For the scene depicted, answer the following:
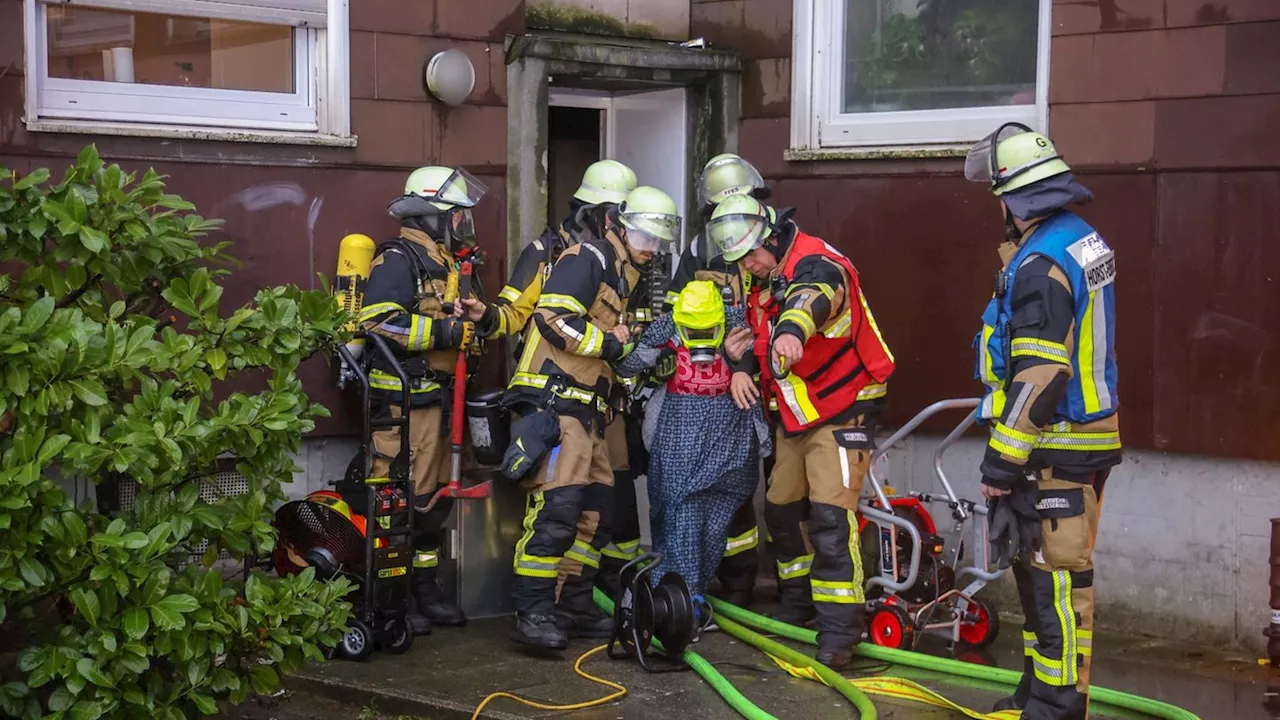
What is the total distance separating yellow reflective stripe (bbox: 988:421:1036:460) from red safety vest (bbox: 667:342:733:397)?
189cm

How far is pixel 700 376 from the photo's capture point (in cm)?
703

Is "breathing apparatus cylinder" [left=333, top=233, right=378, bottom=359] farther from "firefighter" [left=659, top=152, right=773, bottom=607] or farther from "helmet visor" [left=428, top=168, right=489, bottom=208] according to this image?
"firefighter" [left=659, top=152, right=773, bottom=607]

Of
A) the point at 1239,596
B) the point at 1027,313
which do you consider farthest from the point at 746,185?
the point at 1239,596

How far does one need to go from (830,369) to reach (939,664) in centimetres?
140

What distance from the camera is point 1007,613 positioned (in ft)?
25.3

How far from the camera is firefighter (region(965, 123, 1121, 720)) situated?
538 centimetres

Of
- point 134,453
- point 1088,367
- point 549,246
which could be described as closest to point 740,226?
point 549,246

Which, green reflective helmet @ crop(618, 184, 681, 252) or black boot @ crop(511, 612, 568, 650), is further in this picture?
green reflective helmet @ crop(618, 184, 681, 252)

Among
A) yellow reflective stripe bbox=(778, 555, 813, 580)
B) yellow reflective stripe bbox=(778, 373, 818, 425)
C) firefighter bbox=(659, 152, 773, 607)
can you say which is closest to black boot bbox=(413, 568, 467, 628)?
firefighter bbox=(659, 152, 773, 607)

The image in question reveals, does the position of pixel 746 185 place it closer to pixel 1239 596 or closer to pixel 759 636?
pixel 759 636

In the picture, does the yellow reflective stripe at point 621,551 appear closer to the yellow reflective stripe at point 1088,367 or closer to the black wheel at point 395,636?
the black wheel at point 395,636

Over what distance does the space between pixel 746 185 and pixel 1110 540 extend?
2.56m

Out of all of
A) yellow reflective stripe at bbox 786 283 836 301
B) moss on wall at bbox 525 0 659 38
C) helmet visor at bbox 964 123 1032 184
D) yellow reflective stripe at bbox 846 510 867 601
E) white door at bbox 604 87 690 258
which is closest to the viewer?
helmet visor at bbox 964 123 1032 184

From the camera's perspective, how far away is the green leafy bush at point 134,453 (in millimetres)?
4645
